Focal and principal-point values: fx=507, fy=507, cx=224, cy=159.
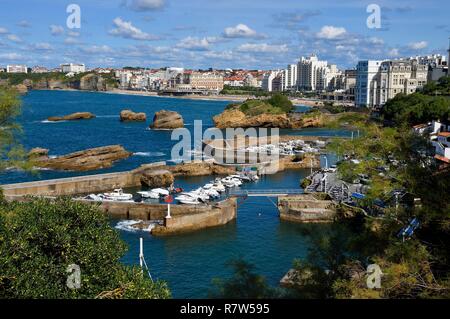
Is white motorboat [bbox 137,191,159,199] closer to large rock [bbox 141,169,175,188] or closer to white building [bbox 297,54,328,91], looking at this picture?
large rock [bbox 141,169,175,188]

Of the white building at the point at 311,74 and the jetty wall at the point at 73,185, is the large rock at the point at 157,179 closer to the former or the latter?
the jetty wall at the point at 73,185

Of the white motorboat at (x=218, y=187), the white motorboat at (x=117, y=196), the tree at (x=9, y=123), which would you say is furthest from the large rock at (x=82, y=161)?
the tree at (x=9, y=123)

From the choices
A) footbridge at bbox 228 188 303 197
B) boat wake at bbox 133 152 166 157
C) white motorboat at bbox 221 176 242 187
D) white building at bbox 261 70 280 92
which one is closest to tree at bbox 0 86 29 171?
footbridge at bbox 228 188 303 197

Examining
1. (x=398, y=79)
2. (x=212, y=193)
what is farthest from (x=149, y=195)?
(x=398, y=79)
